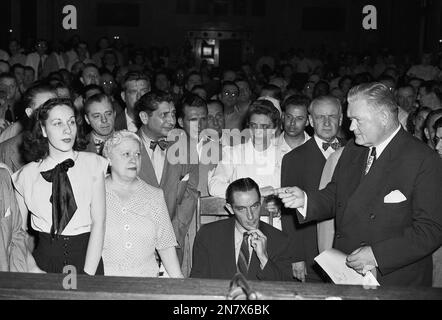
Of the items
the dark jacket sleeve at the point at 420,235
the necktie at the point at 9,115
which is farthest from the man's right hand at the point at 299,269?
the necktie at the point at 9,115

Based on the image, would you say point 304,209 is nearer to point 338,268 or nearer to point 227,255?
point 338,268

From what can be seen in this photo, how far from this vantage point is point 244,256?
3.55m

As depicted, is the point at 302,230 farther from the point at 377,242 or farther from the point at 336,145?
the point at 377,242

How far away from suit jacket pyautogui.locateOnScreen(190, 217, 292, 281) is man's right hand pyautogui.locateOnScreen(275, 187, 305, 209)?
435 mm

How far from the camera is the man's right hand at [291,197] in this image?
3.20 metres

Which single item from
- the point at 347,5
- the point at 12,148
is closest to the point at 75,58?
the point at 12,148

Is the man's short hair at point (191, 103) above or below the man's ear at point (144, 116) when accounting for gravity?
above

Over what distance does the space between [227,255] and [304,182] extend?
39.6 inches

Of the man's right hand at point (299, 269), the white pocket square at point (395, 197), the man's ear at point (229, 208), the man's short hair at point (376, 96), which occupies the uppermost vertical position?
the man's short hair at point (376, 96)

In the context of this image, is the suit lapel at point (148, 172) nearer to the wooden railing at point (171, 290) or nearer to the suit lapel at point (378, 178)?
the suit lapel at point (378, 178)

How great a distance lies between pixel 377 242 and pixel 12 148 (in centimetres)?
252

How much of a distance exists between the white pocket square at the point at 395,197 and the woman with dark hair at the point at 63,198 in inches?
56.7

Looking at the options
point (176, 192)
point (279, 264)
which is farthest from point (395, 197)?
point (176, 192)

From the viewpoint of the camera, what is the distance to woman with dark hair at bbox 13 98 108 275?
3156 mm
